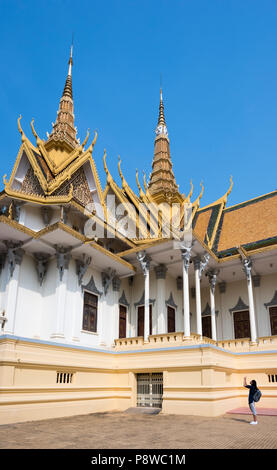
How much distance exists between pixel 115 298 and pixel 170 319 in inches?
110

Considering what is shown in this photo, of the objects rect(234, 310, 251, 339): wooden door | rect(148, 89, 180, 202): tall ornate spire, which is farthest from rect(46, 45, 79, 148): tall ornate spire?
rect(234, 310, 251, 339): wooden door

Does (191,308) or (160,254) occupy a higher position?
(160,254)

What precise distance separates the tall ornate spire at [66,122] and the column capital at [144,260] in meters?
7.62

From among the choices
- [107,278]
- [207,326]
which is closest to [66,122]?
[107,278]

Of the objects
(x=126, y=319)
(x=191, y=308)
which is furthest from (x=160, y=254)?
(x=191, y=308)

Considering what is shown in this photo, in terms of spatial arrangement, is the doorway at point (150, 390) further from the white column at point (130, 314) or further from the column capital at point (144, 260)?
the column capital at point (144, 260)

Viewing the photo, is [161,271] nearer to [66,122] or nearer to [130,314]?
[130,314]

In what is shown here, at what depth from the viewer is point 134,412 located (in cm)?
1148

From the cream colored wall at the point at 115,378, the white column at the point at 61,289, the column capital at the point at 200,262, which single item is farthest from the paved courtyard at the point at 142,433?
the column capital at the point at 200,262

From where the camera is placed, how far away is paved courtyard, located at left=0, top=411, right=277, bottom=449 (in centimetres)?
605

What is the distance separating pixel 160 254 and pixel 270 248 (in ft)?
14.4
